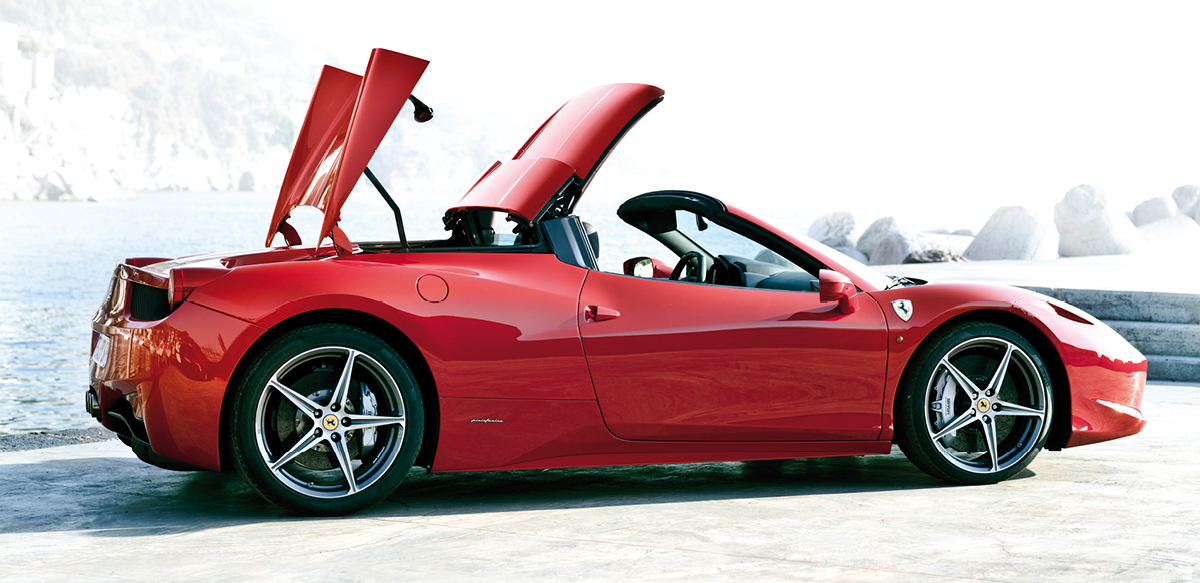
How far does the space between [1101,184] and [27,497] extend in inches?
904

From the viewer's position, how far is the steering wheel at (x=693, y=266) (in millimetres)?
4484

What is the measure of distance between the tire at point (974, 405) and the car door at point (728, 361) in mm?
176

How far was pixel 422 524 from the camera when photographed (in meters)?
3.84

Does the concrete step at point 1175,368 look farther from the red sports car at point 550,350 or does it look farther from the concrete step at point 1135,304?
the red sports car at point 550,350

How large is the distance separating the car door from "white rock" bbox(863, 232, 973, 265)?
59.1 ft

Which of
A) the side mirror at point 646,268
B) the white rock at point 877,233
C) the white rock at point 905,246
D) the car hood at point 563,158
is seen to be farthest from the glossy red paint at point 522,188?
the white rock at point 877,233

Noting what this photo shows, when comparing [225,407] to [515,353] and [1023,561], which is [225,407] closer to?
[515,353]

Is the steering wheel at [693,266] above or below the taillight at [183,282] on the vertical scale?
above

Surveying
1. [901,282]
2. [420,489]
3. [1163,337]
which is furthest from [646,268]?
[1163,337]

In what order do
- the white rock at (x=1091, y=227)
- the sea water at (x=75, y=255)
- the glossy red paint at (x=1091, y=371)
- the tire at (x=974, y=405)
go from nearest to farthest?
the tire at (x=974, y=405) < the glossy red paint at (x=1091, y=371) < the sea water at (x=75, y=255) < the white rock at (x=1091, y=227)

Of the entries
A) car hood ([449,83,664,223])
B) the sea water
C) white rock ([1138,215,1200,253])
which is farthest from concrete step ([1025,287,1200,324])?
white rock ([1138,215,1200,253])

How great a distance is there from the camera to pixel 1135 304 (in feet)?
28.6

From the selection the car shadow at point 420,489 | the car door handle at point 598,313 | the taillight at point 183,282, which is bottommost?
the car shadow at point 420,489

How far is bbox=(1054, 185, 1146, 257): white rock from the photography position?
873 inches
